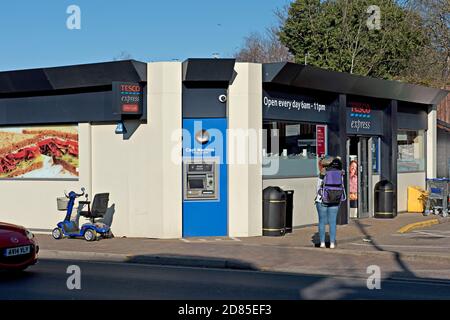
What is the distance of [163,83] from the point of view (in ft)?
53.3

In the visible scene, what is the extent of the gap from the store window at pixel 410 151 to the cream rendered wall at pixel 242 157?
833cm

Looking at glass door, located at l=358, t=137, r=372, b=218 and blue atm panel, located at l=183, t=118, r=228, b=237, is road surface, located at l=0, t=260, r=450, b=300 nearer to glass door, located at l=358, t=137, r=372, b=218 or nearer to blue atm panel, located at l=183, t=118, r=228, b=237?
blue atm panel, located at l=183, t=118, r=228, b=237

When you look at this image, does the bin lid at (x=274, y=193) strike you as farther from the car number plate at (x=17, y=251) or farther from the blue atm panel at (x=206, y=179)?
the car number plate at (x=17, y=251)

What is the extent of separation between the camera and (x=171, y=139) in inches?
641

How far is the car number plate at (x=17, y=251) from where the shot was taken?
10.4m

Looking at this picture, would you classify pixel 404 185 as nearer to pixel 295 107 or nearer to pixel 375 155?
pixel 375 155

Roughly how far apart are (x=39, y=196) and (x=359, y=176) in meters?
9.67

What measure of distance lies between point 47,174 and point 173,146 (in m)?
4.32

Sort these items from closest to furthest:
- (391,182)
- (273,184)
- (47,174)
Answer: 1. (273,184)
2. (47,174)
3. (391,182)

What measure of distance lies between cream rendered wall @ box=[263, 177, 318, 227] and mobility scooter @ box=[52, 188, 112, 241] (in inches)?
181

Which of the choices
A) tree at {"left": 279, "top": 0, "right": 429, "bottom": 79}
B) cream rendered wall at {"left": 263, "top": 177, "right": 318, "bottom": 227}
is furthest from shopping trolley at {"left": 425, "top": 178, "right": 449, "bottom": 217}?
Result: tree at {"left": 279, "top": 0, "right": 429, "bottom": 79}

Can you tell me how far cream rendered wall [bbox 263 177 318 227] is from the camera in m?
17.9
